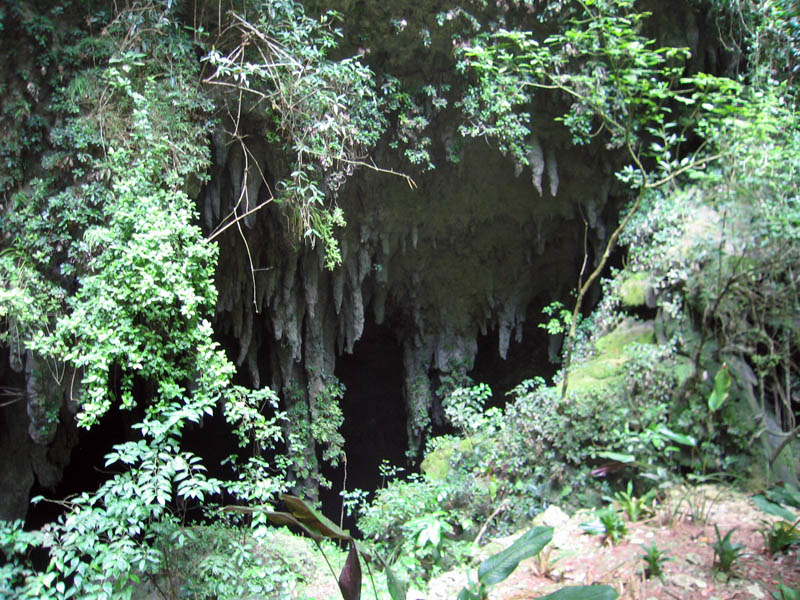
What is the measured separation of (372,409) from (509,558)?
9.30m

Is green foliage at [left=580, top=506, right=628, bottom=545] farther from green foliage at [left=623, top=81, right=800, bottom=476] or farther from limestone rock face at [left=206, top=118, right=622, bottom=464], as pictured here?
limestone rock face at [left=206, top=118, right=622, bottom=464]

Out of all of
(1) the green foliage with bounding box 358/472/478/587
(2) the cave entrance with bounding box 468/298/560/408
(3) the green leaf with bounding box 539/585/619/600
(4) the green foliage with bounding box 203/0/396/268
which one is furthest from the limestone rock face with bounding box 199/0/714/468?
(3) the green leaf with bounding box 539/585/619/600

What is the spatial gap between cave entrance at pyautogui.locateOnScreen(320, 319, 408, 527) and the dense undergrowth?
196 inches

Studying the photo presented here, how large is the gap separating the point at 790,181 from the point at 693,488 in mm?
2646

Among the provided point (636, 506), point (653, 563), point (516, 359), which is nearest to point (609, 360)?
point (636, 506)

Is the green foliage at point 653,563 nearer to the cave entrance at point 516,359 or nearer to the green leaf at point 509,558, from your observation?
the green leaf at point 509,558

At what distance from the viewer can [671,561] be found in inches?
112

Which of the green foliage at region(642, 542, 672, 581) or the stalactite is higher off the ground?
the stalactite

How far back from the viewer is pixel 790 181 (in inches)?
179

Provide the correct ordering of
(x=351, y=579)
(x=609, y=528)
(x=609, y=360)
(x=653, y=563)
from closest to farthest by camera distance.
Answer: (x=351, y=579) < (x=653, y=563) < (x=609, y=528) < (x=609, y=360)

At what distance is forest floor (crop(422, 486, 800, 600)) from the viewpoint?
260 centimetres

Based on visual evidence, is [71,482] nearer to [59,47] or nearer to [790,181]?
[59,47]

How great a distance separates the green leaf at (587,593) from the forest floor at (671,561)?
129cm

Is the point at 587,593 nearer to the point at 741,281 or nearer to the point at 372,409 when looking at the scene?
the point at 741,281
